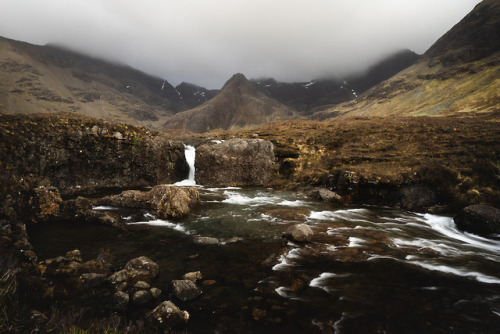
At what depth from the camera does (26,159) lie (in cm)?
1614

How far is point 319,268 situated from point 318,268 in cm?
3

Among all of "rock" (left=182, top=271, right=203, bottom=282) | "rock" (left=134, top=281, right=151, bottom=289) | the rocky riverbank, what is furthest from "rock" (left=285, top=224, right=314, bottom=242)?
the rocky riverbank

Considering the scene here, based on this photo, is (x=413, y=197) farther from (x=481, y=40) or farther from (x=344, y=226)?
(x=481, y=40)

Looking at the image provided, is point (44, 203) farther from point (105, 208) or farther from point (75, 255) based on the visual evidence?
point (75, 255)

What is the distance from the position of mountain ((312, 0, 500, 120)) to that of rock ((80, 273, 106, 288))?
10077cm

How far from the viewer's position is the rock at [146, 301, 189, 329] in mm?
4383

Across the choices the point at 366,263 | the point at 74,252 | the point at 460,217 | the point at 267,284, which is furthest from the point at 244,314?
the point at 460,217

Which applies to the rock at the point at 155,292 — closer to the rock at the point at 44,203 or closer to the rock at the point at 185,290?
the rock at the point at 185,290

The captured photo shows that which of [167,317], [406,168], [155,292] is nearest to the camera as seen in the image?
[167,317]

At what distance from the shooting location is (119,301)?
4.96 meters

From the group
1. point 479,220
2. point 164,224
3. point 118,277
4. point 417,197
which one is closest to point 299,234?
point 118,277

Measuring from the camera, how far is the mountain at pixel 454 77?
88.2m

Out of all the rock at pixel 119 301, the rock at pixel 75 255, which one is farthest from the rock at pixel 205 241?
the rock at pixel 119 301

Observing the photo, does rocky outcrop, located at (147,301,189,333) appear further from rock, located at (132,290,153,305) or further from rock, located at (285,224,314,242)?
rock, located at (285,224,314,242)
